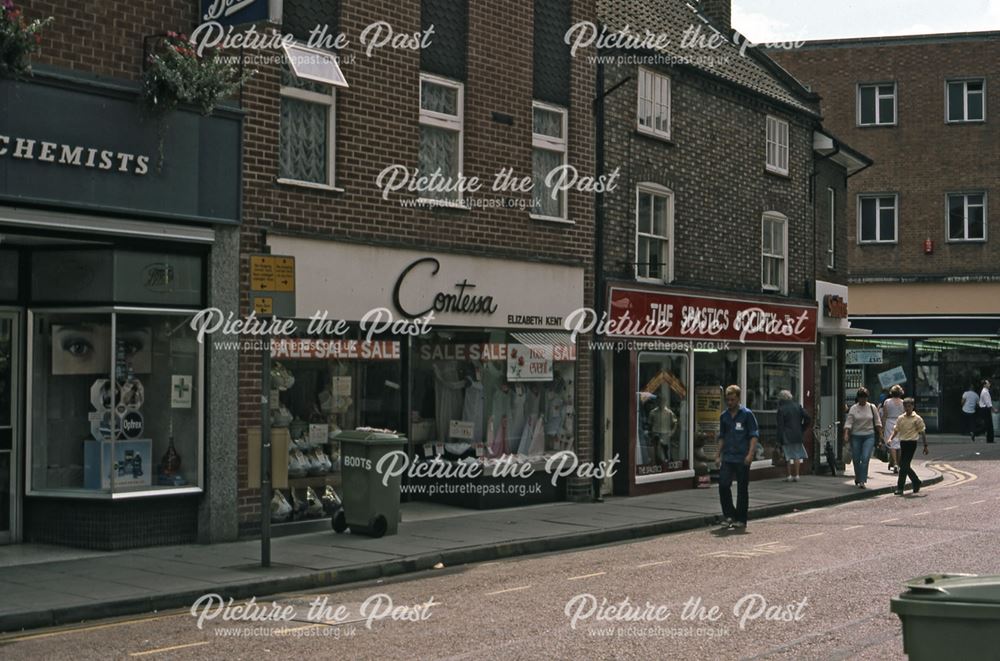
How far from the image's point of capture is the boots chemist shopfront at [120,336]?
1336 cm

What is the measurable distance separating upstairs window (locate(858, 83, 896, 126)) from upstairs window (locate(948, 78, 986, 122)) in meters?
1.83

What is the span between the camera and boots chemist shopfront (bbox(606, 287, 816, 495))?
20875 millimetres

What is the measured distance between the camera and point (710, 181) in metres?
23.5

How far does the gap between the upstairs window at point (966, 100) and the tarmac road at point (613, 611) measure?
93.6 ft

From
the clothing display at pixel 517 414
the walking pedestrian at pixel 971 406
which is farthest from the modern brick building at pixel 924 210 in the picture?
the clothing display at pixel 517 414

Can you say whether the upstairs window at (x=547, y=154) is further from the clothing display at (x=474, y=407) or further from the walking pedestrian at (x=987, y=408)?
the walking pedestrian at (x=987, y=408)

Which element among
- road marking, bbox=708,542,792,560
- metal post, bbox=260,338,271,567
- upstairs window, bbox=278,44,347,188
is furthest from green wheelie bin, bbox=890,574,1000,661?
upstairs window, bbox=278,44,347,188

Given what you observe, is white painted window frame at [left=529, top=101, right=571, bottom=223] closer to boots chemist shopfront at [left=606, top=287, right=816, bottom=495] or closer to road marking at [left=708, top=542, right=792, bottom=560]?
boots chemist shopfront at [left=606, top=287, right=816, bottom=495]

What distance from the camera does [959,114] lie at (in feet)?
136

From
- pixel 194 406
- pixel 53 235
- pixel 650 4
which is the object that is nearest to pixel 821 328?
pixel 650 4

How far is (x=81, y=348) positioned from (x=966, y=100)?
34911 millimetres

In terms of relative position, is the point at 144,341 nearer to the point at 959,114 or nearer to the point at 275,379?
the point at 275,379

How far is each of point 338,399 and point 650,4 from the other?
1167 cm

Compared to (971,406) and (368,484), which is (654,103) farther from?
(971,406)
